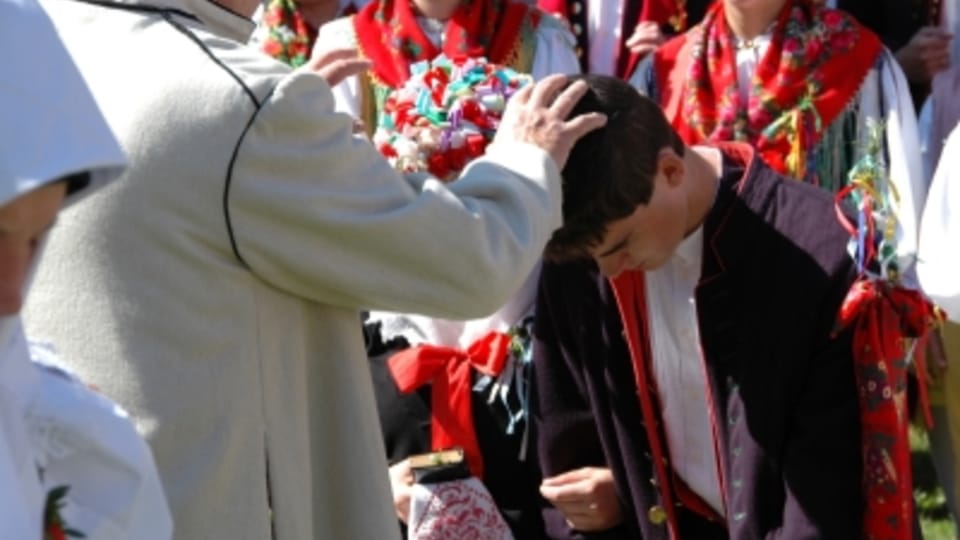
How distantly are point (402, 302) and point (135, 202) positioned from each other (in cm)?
37

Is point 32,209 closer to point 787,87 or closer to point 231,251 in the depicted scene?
point 231,251

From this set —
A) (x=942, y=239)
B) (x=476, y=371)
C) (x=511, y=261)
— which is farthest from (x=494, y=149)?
(x=942, y=239)

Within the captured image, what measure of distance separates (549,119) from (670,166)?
1.10 ft

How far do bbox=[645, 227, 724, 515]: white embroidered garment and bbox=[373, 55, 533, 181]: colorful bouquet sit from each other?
1.26 ft

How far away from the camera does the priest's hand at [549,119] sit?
3.00 metres

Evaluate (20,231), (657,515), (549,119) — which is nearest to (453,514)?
(657,515)

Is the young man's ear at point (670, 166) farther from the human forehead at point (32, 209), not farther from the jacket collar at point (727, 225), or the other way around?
the human forehead at point (32, 209)

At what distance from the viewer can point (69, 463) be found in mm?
2068

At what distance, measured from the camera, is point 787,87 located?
4754 millimetres

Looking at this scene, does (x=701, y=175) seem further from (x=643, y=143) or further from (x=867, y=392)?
(x=867, y=392)

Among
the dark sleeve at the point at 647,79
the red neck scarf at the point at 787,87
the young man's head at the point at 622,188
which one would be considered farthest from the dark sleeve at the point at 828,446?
the dark sleeve at the point at 647,79

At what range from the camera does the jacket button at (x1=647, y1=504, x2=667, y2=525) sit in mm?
3572

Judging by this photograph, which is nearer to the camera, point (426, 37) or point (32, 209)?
point (32, 209)

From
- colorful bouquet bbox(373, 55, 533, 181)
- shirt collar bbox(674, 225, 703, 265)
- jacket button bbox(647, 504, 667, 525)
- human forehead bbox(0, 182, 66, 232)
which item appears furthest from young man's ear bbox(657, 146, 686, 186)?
human forehead bbox(0, 182, 66, 232)
